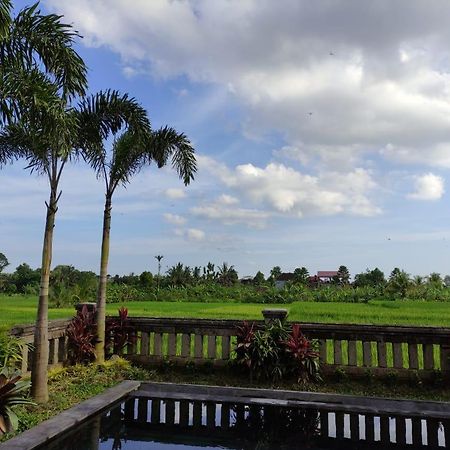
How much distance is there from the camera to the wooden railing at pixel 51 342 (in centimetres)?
700

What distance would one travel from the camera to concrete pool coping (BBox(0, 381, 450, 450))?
5555 mm

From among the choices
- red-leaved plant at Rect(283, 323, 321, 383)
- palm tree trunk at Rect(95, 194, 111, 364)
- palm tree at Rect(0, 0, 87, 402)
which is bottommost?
red-leaved plant at Rect(283, 323, 321, 383)

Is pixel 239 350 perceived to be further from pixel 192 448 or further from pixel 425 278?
pixel 425 278

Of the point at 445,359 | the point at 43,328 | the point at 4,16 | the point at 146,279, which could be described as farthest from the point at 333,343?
the point at 146,279

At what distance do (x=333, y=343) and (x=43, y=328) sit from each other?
4509 millimetres

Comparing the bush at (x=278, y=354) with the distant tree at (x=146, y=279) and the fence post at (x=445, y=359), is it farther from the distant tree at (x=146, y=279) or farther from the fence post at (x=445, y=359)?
the distant tree at (x=146, y=279)

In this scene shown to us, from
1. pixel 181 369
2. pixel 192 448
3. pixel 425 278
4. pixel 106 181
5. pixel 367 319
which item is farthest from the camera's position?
pixel 425 278

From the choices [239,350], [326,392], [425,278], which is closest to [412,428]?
[326,392]

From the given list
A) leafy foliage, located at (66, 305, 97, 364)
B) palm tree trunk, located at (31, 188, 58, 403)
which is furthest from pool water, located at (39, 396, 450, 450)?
leafy foliage, located at (66, 305, 97, 364)

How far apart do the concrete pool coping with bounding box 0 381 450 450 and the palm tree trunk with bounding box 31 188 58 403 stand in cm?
63

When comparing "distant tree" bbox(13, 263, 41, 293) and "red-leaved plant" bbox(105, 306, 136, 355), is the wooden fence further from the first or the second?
"distant tree" bbox(13, 263, 41, 293)

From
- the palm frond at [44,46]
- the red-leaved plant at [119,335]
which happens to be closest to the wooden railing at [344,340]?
the red-leaved plant at [119,335]

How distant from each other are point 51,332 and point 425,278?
42.1 m

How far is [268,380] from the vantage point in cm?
746
